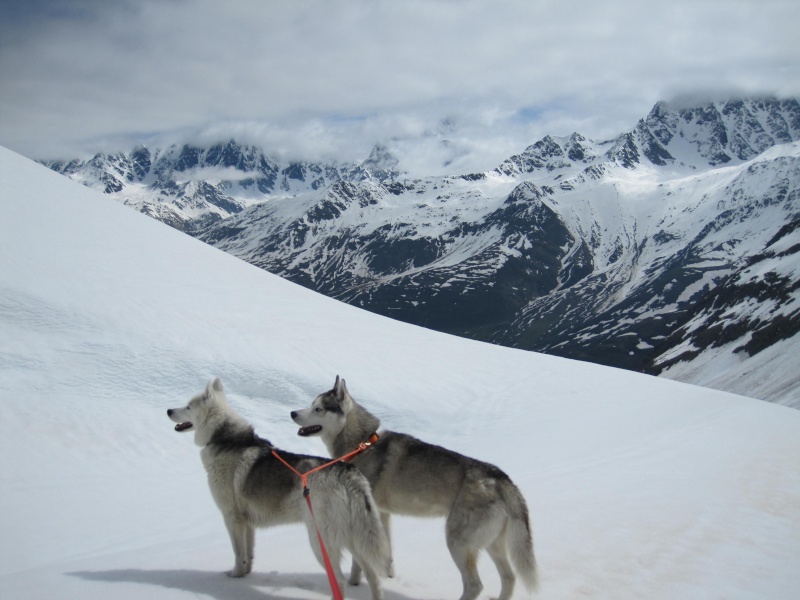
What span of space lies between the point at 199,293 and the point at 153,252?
5220 mm

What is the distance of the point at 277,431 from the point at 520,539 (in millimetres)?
12179

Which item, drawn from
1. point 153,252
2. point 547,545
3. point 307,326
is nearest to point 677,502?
point 547,545

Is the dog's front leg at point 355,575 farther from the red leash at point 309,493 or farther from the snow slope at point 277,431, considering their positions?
the red leash at point 309,493

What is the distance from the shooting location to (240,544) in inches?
303

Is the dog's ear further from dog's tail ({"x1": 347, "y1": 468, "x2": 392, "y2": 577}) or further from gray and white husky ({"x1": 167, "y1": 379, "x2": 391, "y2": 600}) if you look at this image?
dog's tail ({"x1": 347, "y1": 468, "x2": 392, "y2": 577})

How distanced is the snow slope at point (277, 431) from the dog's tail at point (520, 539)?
0.87 m

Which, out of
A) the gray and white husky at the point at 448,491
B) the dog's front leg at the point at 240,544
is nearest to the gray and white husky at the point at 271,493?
the dog's front leg at the point at 240,544

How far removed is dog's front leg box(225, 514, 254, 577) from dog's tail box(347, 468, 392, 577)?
1.78m

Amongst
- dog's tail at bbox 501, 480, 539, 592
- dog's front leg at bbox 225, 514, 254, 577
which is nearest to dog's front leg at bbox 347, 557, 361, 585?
dog's front leg at bbox 225, 514, 254, 577

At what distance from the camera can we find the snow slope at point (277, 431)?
27.2ft

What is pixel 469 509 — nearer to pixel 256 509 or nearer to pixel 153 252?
pixel 256 509

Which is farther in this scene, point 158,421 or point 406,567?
point 158,421

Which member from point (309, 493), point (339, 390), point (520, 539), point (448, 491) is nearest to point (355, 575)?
point (309, 493)

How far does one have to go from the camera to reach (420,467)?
301 inches
